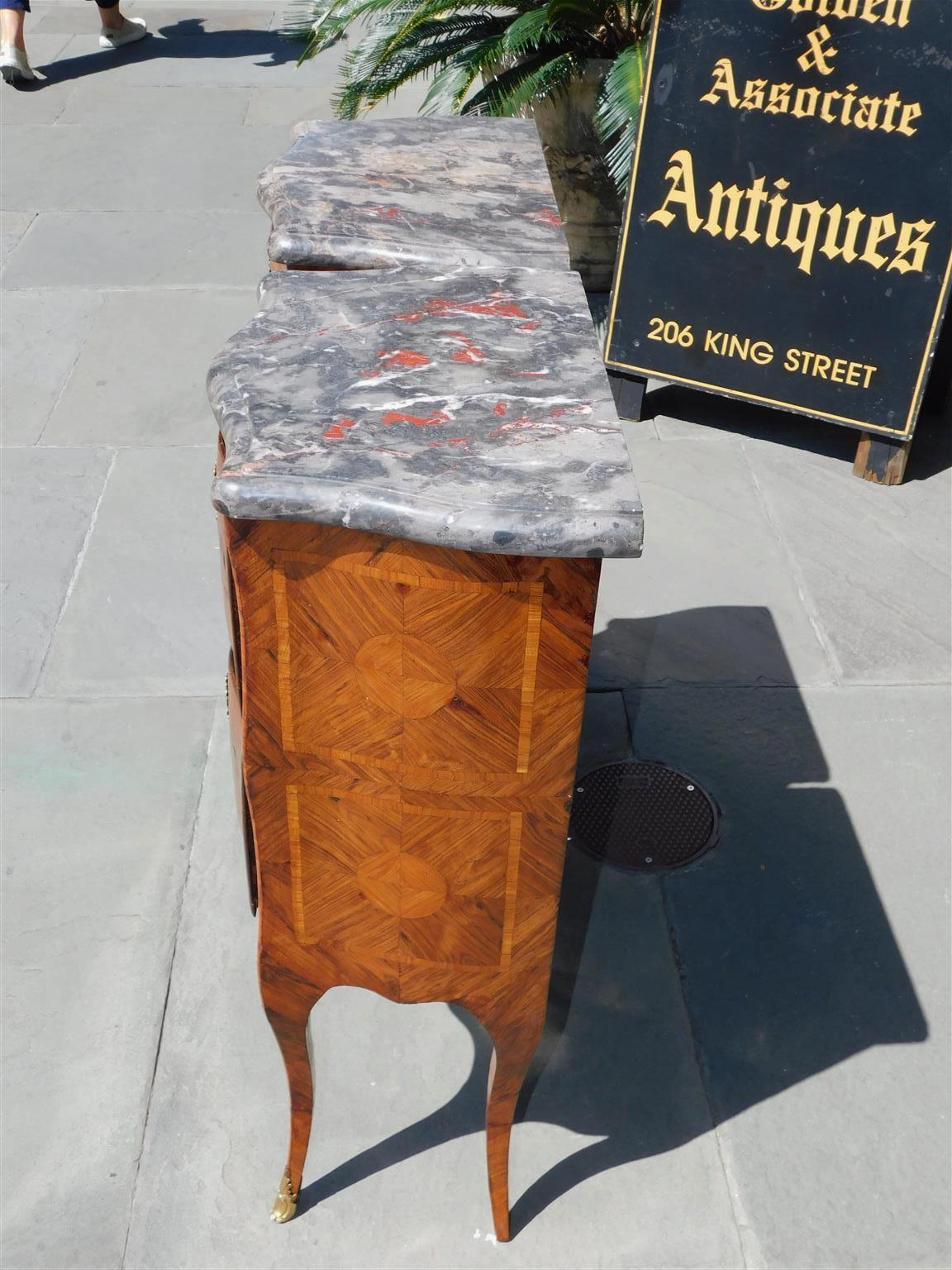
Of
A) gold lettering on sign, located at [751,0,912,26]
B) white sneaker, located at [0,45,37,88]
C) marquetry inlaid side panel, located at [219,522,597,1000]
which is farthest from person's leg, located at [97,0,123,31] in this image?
marquetry inlaid side panel, located at [219,522,597,1000]

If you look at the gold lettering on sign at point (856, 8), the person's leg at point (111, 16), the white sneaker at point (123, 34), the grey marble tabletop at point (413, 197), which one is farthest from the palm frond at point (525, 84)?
the white sneaker at point (123, 34)

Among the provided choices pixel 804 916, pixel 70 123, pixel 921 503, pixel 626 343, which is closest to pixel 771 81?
pixel 626 343

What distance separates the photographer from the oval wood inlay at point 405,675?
172cm

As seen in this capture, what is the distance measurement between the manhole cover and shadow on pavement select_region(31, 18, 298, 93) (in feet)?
21.4

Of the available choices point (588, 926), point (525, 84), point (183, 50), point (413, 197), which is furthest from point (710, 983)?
point (183, 50)

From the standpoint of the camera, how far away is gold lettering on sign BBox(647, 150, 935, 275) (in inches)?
163

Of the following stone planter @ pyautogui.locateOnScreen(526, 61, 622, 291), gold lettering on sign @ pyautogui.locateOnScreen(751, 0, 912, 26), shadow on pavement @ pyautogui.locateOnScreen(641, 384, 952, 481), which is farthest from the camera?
stone planter @ pyautogui.locateOnScreen(526, 61, 622, 291)

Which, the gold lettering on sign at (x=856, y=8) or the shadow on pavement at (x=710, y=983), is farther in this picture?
the gold lettering on sign at (x=856, y=8)

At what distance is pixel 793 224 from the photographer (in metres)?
4.28

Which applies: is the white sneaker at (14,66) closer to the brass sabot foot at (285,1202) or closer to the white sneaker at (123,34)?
the white sneaker at (123,34)

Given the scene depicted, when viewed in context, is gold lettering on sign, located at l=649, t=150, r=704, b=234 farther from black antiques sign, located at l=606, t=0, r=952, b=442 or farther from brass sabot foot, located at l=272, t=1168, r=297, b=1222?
brass sabot foot, located at l=272, t=1168, r=297, b=1222

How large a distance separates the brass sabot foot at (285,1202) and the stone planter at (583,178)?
3.96 metres

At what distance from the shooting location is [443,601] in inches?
65.7

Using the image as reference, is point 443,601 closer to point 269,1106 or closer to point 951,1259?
point 269,1106
